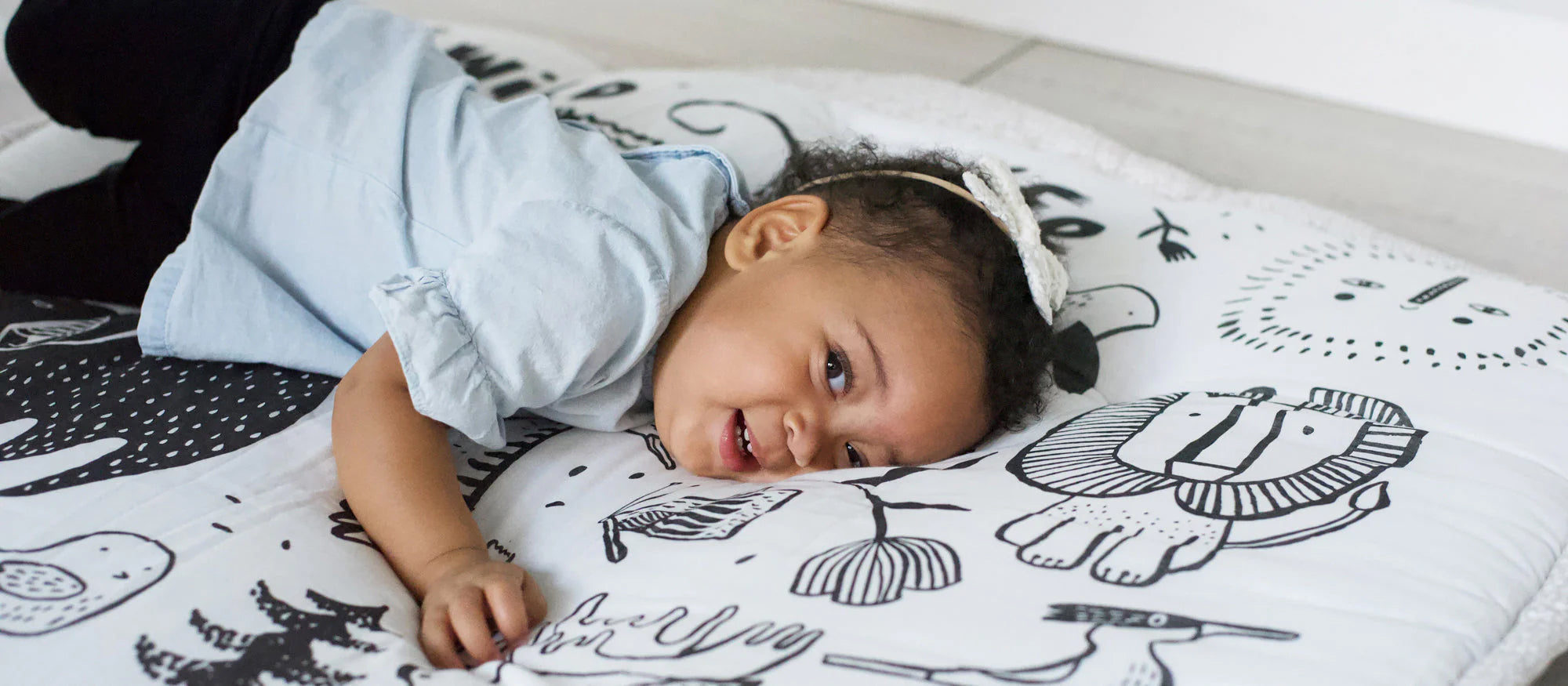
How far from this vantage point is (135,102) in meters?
1.04

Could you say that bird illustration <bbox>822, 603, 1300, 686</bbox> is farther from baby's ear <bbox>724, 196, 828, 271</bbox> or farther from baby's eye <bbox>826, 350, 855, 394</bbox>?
baby's ear <bbox>724, 196, 828, 271</bbox>

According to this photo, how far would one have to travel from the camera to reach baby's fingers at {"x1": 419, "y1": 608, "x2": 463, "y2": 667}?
0.60 metres

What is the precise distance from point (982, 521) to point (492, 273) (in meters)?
0.33

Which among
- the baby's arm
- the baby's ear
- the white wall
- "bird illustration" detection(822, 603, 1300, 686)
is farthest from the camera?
the white wall

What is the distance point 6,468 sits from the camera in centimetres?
69

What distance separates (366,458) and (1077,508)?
16.1 inches

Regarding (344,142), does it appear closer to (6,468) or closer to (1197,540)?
(6,468)

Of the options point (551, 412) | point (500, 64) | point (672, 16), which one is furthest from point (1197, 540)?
point (672, 16)

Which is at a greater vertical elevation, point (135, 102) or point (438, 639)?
point (135, 102)

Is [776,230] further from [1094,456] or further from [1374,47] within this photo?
[1374,47]

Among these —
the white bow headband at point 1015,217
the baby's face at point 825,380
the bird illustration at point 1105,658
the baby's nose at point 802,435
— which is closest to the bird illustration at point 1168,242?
the white bow headband at point 1015,217

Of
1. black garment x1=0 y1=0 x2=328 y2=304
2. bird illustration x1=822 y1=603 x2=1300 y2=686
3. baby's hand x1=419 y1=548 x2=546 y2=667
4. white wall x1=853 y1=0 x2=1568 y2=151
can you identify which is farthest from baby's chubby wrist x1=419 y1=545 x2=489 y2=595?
white wall x1=853 y1=0 x2=1568 y2=151

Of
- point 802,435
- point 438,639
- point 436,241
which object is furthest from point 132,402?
point 802,435

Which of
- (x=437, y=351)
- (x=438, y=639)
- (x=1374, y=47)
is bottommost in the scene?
(x=438, y=639)
